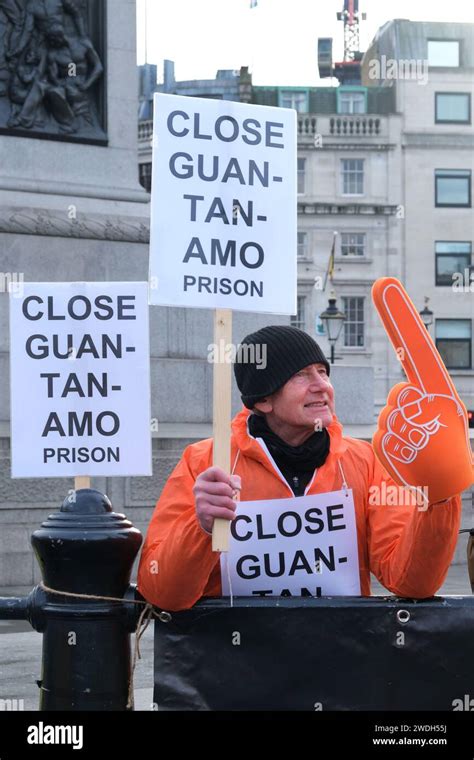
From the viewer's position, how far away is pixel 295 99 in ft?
233

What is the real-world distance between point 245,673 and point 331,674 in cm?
23

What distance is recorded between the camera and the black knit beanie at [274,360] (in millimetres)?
4461

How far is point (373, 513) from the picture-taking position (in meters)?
4.36

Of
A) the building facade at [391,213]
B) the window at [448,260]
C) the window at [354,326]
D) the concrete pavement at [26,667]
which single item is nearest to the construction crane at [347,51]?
the building facade at [391,213]

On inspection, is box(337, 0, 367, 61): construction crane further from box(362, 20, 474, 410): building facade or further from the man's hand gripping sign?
the man's hand gripping sign

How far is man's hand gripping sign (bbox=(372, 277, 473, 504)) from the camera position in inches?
150

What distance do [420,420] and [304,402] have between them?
651mm

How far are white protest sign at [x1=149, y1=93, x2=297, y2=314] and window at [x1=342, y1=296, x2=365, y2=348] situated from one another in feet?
192

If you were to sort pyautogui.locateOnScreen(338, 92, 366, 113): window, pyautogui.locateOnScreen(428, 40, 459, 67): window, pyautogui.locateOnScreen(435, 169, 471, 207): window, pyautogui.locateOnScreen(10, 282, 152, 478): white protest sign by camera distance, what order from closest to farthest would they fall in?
pyautogui.locateOnScreen(10, 282, 152, 478): white protest sign < pyautogui.locateOnScreen(435, 169, 471, 207): window < pyautogui.locateOnScreen(428, 40, 459, 67): window < pyautogui.locateOnScreen(338, 92, 366, 113): window

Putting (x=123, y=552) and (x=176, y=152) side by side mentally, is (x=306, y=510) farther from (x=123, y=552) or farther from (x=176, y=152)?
(x=176, y=152)

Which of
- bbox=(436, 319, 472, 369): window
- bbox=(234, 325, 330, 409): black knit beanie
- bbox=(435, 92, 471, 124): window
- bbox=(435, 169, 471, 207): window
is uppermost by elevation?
bbox=(435, 92, 471, 124): window

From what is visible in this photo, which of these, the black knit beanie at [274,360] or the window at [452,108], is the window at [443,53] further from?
the black knit beanie at [274,360]

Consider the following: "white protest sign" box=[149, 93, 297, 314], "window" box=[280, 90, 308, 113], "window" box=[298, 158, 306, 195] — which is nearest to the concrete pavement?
"white protest sign" box=[149, 93, 297, 314]
